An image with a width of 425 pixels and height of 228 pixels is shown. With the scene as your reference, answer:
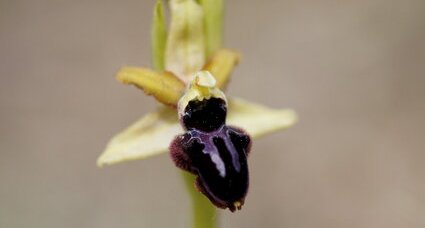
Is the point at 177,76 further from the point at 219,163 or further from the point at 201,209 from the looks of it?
the point at 219,163

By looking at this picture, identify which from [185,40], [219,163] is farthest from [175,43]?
[219,163]

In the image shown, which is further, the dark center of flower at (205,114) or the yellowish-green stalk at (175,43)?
the yellowish-green stalk at (175,43)

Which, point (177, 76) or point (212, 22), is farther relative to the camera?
point (212, 22)

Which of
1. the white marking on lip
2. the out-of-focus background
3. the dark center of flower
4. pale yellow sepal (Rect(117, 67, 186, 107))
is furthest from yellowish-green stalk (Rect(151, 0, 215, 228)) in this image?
the out-of-focus background

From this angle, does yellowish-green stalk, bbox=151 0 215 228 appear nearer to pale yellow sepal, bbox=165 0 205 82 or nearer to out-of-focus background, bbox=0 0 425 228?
pale yellow sepal, bbox=165 0 205 82

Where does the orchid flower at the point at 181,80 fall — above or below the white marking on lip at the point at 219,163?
above

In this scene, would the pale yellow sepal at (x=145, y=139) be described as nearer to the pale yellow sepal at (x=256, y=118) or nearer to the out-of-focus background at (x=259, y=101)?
the pale yellow sepal at (x=256, y=118)

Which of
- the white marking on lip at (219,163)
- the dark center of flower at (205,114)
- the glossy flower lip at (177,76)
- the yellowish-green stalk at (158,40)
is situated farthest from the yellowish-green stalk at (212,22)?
the white marking on lip at (219,163)
